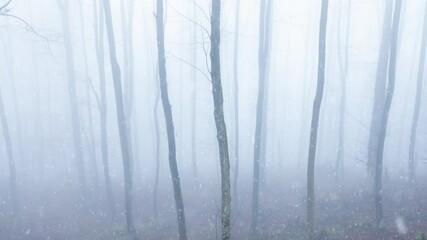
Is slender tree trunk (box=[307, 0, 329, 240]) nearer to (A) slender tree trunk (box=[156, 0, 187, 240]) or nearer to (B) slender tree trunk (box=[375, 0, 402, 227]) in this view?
(B) slender tree trunk (box=[375, 0, 402, 227])

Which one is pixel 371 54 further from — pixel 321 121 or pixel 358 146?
pixel 321 121

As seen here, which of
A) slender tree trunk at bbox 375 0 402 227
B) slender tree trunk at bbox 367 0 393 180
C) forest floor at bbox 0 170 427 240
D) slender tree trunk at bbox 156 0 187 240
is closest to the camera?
slender tree trunk at bbox 156 0 187 240

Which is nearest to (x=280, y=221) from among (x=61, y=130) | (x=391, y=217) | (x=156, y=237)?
(x=391, y=217)

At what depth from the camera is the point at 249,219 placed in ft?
52.3

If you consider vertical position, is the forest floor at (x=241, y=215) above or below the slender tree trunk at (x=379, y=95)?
below

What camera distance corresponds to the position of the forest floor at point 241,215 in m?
12.8

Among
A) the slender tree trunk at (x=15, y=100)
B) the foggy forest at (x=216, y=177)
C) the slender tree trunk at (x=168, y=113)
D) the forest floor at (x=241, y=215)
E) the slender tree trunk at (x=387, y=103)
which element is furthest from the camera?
the slender tree trunk at (x=15, y=100)

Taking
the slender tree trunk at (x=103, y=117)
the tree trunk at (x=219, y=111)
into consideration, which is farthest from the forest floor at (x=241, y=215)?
the tree trunk at (x=219, y=111)

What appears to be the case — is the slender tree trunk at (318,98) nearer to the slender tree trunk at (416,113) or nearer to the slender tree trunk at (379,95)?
the slender tree trunk at (379,95)

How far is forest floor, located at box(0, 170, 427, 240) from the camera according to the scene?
42.1 feet

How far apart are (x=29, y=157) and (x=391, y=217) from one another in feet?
96.5

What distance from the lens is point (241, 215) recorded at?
54.0 feet

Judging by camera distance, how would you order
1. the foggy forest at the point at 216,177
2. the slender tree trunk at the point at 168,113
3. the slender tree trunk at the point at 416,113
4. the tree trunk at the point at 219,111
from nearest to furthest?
the tree trunk at the point at 219,111, the slender tree trunk at the point at 168,113, the foggy forest at the point at 216,177, the slender tree trunk at the point at 416,113

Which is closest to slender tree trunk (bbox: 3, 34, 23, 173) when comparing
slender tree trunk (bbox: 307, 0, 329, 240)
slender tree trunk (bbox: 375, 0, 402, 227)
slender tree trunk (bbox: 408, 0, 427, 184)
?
slender tree trunk (bbox: 307, 0, 329, 240)
